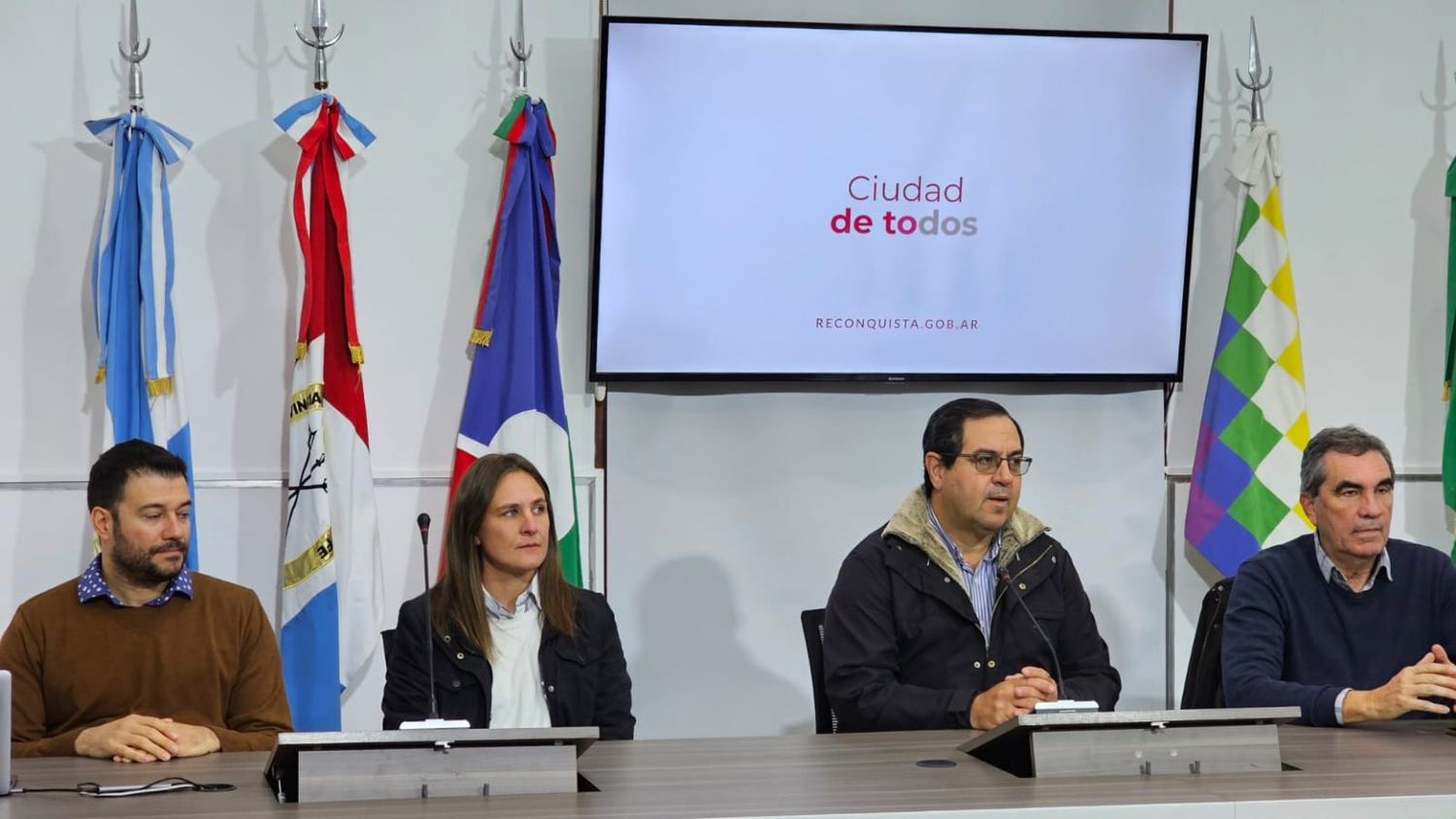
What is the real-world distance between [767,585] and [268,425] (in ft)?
4.99

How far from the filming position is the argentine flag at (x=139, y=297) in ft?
14.3

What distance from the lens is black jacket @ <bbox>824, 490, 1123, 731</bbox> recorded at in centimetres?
357

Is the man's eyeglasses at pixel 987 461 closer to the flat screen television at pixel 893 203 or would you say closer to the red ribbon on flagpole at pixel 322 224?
the flat screen television at pixel 893 203

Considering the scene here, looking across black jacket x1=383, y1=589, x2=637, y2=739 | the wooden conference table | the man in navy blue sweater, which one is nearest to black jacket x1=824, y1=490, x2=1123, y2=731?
the man in navy blue sweater

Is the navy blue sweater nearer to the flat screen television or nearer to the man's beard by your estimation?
the flat screen television

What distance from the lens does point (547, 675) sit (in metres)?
3.44

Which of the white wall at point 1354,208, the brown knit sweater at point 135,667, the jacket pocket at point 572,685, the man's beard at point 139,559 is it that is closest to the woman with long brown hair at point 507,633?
the jacket pocket at point 572,685

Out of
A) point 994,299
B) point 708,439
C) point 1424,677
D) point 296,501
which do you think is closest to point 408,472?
point 296,501

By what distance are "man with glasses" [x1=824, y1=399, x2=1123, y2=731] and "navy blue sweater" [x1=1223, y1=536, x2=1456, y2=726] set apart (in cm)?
36

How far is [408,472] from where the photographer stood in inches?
187

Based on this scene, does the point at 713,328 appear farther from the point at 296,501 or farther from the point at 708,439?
the point at 296,501

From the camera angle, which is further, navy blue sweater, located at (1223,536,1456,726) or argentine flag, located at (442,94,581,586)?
argentine flag, located at (442,94,581,586)

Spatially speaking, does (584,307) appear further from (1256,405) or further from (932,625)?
(1256,405)

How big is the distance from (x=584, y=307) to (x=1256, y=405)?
2016mm
